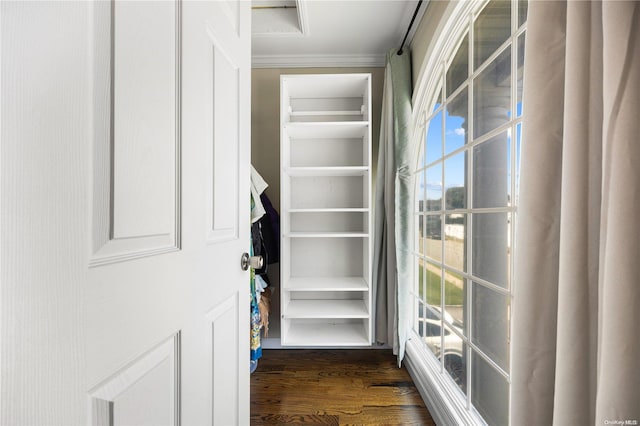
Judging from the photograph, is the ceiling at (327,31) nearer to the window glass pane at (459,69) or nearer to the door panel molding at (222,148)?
the window glass pane at (459,69)

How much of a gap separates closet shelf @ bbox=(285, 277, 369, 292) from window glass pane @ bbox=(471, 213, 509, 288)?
36.9 inches

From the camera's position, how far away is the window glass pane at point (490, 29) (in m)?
1.14

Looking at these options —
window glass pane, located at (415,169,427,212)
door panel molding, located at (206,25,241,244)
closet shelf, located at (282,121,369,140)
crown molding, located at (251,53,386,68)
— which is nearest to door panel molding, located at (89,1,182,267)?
door panel molding, located at (206,25,241,244)

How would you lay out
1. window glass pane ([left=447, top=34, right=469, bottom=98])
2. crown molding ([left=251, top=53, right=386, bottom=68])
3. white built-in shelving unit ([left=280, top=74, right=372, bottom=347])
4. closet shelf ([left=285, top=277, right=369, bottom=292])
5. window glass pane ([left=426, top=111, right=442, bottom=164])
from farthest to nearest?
1. crown molding ([left=251, top=53, right=386, bottom=68])
2. white built-in shelving unit ([left=280, top=74, right=372, bottom=347])
3. closet shelf ([left=285, top=277, right=369, bottom=292])
4. window glass pane ([left=426, top=111, right=442, bottom=164])
5. window glass pane ([left=447, top=34, right=469, bottom=98])

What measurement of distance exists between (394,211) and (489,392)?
3.76 ft

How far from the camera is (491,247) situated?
47.3 inches

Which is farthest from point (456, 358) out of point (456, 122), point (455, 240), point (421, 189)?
point (456, 122)

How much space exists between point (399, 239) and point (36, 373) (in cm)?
187

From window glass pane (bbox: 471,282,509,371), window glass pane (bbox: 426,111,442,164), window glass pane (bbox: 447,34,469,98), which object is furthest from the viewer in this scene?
window glass pane (bbox: 426,111,442,164)

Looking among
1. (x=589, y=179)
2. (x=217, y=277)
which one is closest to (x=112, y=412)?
(x=217, y=277)

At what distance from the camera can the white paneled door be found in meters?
0.31

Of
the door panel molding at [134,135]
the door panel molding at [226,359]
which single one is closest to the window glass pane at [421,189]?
the door panel molding at [226,359]

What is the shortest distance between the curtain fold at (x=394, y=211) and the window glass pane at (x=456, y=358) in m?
0.44

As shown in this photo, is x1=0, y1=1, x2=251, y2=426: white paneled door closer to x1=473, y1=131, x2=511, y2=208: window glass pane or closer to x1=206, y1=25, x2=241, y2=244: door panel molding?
x1=206, y1=25, x2=241, y2=244: door panel molding
